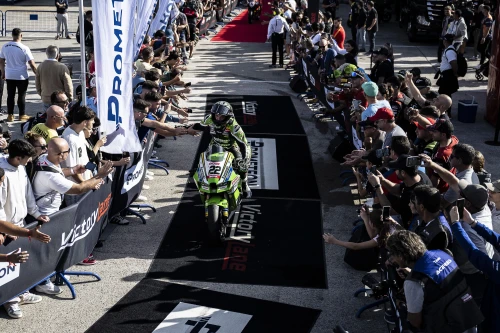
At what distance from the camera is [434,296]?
6.63 meters

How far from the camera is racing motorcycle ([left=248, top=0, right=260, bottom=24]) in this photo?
3822cm

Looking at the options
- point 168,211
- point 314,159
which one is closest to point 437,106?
point 314,159

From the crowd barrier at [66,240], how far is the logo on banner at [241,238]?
5.75 feet

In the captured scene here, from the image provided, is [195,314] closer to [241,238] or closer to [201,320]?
[201,320]

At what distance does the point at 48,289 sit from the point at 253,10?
101 feet

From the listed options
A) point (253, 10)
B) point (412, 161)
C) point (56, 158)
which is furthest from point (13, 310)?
point (253, 10)

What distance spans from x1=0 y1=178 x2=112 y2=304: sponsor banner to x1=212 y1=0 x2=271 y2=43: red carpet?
23.1 metres

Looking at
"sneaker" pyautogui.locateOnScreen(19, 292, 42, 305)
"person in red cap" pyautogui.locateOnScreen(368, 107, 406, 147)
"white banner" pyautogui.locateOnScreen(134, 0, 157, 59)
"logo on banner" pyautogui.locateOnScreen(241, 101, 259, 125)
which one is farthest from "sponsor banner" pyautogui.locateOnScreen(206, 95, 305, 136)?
"sneaker" pyautogui.locateOnScreen(19, 292, 42, 305)

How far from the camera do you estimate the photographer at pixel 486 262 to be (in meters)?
6.86

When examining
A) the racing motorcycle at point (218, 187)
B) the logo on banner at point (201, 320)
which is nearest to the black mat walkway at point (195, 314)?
the logo on banner at point (201, 320)

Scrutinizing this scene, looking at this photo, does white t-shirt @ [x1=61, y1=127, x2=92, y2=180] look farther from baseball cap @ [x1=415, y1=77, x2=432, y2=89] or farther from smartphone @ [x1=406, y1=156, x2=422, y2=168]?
baseball cap @ [x1=415, y1=77, x2=432, y2=89]

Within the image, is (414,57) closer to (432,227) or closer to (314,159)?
(314,159)

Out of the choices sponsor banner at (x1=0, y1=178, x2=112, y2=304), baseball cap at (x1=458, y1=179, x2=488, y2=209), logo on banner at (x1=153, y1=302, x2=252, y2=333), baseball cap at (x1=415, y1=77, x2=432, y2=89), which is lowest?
logo on banner at (x1=153, y1=302, x2=252, y2=333)

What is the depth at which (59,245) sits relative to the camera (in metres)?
8.68
